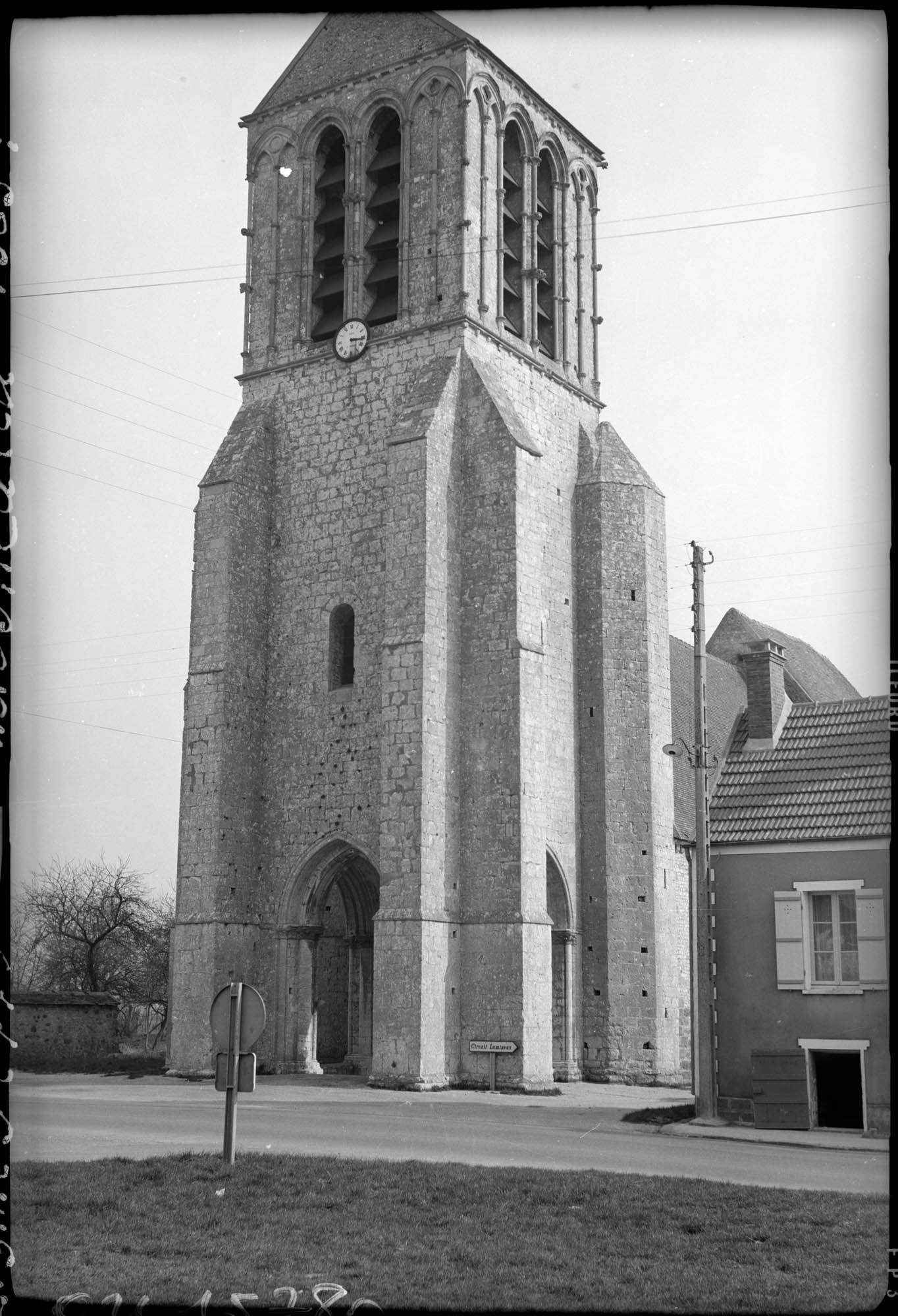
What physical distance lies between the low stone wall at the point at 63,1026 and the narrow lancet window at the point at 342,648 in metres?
Answer: 9.37

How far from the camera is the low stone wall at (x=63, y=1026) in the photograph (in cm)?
2886

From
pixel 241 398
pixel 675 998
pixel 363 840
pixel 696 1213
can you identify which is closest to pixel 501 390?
pixel 241 398

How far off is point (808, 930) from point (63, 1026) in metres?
18.6

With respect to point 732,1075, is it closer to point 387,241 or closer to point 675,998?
point 675,998

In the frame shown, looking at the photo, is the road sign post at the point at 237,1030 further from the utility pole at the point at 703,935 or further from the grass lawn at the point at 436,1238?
the utility pole at the point at 703,935

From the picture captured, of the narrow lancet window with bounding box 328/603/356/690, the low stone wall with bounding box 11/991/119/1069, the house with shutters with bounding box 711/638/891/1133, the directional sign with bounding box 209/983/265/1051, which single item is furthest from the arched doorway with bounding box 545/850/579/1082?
the directional sign with bounding box 209/983/265/1051

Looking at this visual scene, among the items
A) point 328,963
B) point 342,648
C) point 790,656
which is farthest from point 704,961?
point 790,656

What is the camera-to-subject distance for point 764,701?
19000mm

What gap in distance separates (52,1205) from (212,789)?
1602cm

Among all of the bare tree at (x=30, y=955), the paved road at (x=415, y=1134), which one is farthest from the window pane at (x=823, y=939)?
the bare tree at (x=30, y=955)

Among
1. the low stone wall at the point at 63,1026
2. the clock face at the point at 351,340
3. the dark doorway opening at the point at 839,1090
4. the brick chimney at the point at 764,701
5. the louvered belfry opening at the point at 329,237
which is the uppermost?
the louvered belfry opening at the point at 329,237

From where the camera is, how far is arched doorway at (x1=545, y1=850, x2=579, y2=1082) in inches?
1014

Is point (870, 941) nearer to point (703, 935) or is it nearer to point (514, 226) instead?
point (703, 935)

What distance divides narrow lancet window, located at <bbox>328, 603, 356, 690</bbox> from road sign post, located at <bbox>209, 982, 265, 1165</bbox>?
15.7 meters
